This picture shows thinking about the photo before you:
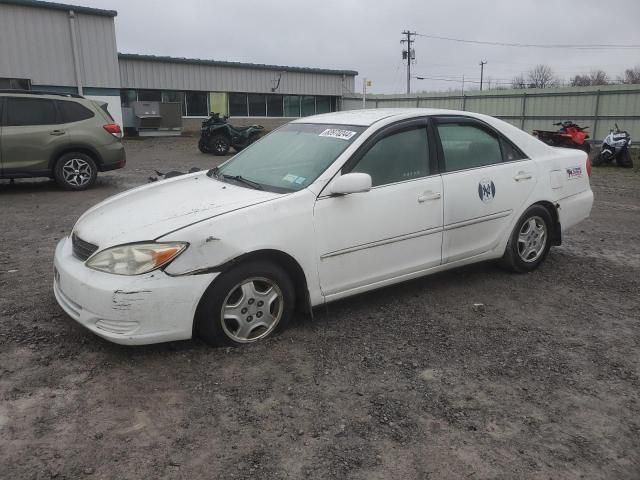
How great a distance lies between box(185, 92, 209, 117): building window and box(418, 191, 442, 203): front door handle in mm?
25523

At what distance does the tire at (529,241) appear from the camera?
16.1ft

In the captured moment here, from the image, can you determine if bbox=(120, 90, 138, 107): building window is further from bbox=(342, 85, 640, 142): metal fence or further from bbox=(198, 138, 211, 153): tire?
bbox=(342, 85, 640, 142): metal fence

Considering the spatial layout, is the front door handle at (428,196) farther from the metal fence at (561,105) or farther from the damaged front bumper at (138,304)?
the metal fence at (561,105)

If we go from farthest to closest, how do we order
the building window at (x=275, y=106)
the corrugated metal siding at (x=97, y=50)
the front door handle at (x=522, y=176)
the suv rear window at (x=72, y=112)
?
the building window at (x=275, y=106) < the corrugated metal siding at (x=97, y=50) < the suv rear window at (x=72, y=112) < the front door handle at (x=522, y=176)

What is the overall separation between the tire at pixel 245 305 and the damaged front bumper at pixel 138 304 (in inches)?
3.7

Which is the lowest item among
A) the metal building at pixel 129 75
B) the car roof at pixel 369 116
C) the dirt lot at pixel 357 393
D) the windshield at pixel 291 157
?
the dirt lot at pixel 357 393

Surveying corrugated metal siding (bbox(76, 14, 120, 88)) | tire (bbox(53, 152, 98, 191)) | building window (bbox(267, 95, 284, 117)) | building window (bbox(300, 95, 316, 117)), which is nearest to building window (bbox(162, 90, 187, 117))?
building window (bbox(267, 95, 284, 117))

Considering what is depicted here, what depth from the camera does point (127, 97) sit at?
26.1 meters

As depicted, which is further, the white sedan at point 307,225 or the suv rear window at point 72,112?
the suv rear window at point 72,112

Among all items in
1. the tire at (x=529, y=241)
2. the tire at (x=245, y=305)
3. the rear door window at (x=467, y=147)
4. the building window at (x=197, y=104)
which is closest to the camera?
the tire at (x=245, y=305)

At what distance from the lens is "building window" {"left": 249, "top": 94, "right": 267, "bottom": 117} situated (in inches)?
1176

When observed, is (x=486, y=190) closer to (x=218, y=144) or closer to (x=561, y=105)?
(x=218, y=144)

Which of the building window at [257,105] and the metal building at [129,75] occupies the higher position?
the metal building at [129,75]

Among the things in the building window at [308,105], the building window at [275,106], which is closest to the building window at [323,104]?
the building window at [308,105]
